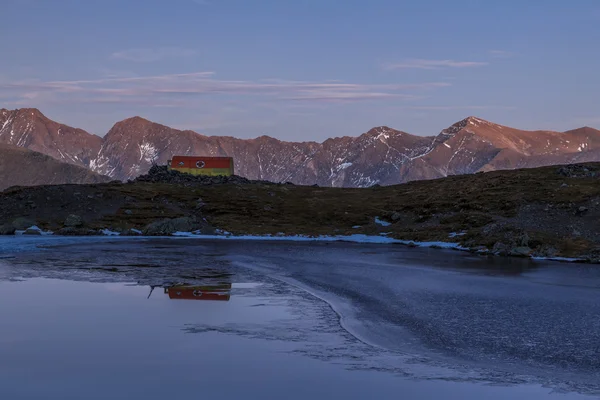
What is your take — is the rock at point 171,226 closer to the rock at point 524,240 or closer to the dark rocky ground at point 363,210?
the dark rocky ground at point 363,210

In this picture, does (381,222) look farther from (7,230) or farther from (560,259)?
(7,230)

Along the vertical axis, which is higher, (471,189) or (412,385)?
(471,189)

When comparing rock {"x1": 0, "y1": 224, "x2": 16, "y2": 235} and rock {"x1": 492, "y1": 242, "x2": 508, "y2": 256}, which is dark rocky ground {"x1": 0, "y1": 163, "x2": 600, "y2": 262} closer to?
rock {"x1": 492, "y1": 242, "x2": 508, "y2": 256}

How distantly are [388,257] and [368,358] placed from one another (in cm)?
3588

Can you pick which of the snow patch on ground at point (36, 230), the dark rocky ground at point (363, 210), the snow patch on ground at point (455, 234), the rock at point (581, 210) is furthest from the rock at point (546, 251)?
the snow patch on ground at point (36, 230)

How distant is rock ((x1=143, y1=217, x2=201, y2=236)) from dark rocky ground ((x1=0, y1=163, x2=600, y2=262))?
0.40 feet

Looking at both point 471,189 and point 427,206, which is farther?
point 471,189

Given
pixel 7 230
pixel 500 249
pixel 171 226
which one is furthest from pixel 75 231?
pixel 500 249

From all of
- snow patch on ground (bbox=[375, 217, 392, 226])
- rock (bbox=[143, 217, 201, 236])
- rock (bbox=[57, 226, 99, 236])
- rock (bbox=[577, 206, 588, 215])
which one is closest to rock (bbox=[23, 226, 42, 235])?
rock (bbox=[57, 226, 99, 236])

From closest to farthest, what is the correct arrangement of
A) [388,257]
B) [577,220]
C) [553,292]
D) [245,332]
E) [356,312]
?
[245,332]
[356,312]
[553,292]
[388,257]
[577,220]

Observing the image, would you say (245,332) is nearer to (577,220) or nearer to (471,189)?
(577,220)

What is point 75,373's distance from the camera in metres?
14.7

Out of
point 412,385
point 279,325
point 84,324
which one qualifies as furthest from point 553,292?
point 84,324

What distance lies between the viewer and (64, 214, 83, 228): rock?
3024 inches
